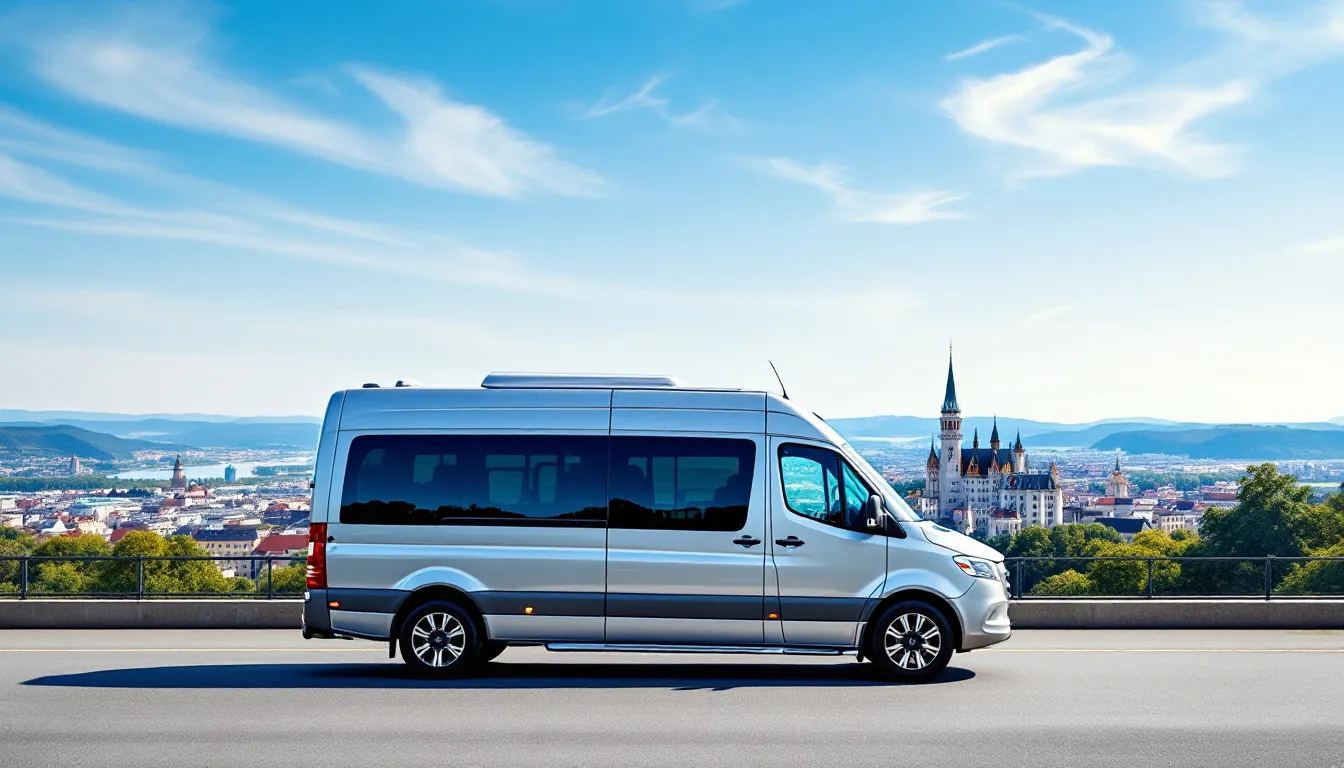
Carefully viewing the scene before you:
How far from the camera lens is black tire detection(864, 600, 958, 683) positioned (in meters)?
11.4

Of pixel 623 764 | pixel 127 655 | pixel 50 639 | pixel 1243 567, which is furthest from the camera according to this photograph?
pixel 1243 567

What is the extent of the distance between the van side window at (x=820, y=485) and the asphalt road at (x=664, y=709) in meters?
1.53

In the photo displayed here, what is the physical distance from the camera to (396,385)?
12.2 meters

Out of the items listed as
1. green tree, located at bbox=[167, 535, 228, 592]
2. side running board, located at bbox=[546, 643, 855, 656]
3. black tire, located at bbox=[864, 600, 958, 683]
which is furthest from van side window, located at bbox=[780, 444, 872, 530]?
green tree, located at bbox=[167, 535, 228, 592]

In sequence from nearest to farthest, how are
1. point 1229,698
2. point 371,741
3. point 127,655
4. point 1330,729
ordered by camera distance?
point 371,741
point 1330,729
point 1229,698
point 127,655

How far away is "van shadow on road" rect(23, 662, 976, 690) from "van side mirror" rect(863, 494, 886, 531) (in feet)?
4.51

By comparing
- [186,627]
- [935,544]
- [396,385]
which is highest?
[396,385]

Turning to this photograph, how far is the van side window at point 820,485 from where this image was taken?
38.1ft

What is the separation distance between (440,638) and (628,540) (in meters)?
1.91

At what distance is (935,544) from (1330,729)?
3.43 metres

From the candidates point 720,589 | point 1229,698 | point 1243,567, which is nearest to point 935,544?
point 720,589

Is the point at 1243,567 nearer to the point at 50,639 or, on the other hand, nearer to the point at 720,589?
the point at 720,589

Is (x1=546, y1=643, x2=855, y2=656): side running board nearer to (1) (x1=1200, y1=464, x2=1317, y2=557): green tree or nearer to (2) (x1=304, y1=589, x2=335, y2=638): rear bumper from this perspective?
(2) (x1=304, y1=589, x2=335, y2=638): rear bumper

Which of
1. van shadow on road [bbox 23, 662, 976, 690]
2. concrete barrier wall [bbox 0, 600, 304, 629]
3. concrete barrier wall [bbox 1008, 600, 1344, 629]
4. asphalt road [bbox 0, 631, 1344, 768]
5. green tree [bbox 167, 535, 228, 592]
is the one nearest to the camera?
asphalt road [bbox 0, 631, 1344, 768]
